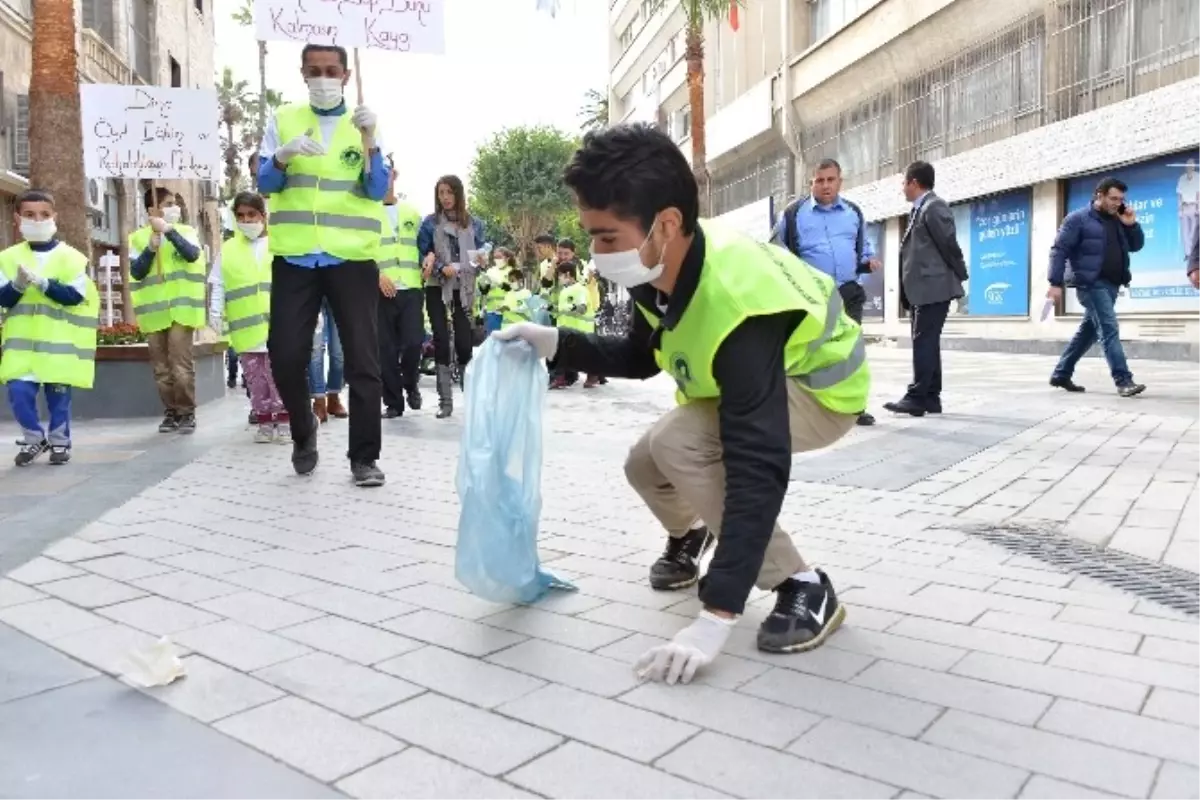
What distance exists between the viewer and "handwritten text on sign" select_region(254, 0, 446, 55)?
17.0 ft

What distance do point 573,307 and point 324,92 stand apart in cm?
716

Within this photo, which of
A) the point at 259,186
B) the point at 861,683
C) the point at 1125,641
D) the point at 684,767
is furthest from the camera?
the point at 259,186

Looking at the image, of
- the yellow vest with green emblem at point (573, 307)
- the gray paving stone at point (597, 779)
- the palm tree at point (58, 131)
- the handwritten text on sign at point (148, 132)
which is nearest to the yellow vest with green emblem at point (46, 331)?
the handwritten text on sign at point (148, 132)

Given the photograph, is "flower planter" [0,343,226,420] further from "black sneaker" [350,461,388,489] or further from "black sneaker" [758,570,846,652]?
"black sneaker" [758,570,846,652]

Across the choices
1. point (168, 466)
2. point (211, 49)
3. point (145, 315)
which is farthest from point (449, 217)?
point (211, 49)

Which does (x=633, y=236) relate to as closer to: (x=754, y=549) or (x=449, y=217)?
(x=754, y=549)

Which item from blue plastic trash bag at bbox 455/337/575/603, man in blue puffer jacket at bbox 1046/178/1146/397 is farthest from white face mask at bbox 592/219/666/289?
man in blue puffer jacket at bbox 1046/178/1146/397

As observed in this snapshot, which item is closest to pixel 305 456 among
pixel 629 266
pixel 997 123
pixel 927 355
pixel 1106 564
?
pixel 629 266

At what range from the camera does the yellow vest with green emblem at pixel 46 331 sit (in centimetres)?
592

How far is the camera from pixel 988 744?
1959 millimetres

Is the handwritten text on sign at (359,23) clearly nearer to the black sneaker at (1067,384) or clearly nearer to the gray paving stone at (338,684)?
the gray paving stone at (338,684)

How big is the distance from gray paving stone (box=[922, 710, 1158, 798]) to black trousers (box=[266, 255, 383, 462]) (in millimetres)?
3402

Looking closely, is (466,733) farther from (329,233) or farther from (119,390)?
(119,390)

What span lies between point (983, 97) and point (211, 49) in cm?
2271
